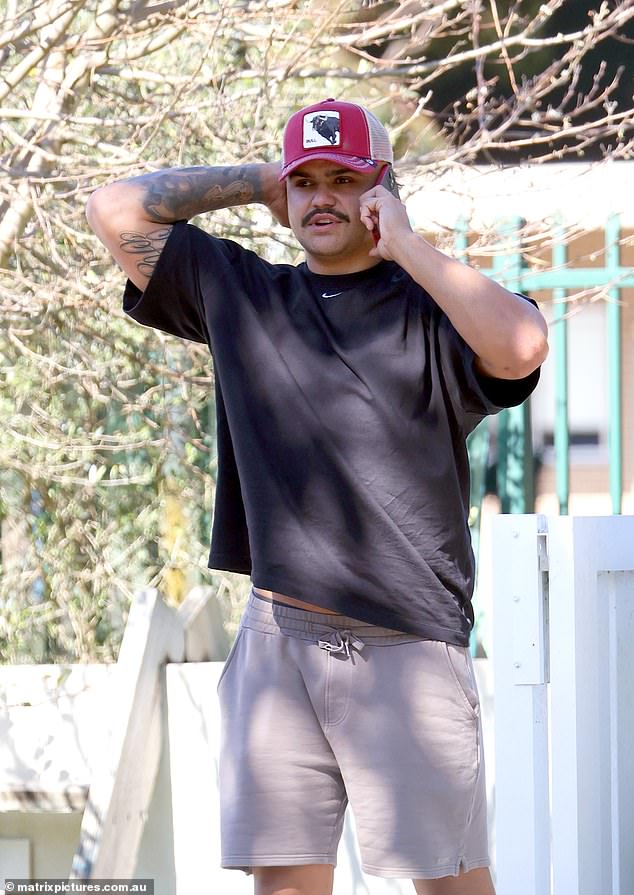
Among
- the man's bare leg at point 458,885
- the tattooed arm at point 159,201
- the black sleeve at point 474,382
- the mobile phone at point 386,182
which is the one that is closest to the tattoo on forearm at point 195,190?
the tattooed arm at point 159,201

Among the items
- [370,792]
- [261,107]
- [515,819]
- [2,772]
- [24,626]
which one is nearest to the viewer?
[370,792]

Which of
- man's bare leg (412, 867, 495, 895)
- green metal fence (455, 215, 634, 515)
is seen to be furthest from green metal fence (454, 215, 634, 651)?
man's bare leg (412, 867, 495, 895)

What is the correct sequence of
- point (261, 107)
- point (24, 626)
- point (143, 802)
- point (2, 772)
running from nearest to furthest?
point (143, 802)
point (2, 772)
point (261, 107)
point (24, 626)

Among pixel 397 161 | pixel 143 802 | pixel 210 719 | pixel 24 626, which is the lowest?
pixel 143 802

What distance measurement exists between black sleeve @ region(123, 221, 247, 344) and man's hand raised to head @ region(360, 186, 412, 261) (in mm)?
304

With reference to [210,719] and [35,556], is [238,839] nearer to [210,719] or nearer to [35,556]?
[210,719]

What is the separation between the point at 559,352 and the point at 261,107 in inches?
60.2

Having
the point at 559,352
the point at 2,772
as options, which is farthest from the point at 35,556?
the point at 559,352

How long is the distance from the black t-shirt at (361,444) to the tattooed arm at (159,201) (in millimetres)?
278

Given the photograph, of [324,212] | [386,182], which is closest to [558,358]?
[386,182]

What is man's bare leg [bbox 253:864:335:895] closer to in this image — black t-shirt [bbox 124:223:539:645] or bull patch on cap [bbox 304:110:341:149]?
black t-shirt [bbox 124:223:539:645]

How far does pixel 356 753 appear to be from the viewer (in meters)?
2.17

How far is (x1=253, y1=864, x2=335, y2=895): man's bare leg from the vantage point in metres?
2.18

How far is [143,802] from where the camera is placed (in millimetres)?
3469
